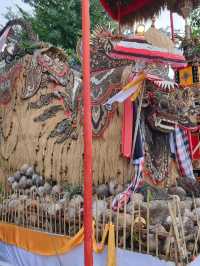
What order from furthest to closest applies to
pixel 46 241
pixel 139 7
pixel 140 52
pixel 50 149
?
pixel 50 149 < pixel 139 7 < pixel 46 241 < pixel 140 52

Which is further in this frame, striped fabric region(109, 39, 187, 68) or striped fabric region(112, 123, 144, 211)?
striped fabric region(112, 123, 144, 211)

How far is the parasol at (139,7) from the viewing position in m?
6.36

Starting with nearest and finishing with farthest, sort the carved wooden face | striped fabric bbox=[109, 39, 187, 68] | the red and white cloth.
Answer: striped fabric bbox=[109, 39, 187, 68] < the carved wooden face < the red and white cloth

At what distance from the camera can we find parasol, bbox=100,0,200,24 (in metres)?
6.36

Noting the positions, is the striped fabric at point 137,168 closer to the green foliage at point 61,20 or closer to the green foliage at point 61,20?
the green foliage at point 61,20

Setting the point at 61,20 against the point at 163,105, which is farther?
the point at 61,20

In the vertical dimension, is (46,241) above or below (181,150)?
below

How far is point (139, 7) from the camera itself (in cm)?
660

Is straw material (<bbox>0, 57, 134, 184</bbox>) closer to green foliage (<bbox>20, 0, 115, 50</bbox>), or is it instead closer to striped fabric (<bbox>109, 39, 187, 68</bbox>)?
striped fabric (<bbox>109, 39, 187, 68</bbox>)

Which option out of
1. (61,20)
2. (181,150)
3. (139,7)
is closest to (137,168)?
(181,150)

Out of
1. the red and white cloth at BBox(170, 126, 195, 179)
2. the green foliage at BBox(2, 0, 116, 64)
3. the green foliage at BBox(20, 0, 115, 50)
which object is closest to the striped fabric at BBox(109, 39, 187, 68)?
the red and white cloth at BBox(170, 126, 195, 179)

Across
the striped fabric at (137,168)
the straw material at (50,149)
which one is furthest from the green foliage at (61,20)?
the striped fabric at (137,168)

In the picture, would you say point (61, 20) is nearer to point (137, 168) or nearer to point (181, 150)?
point (181, 150)

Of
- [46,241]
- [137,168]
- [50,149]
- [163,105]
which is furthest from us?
[50,149]
